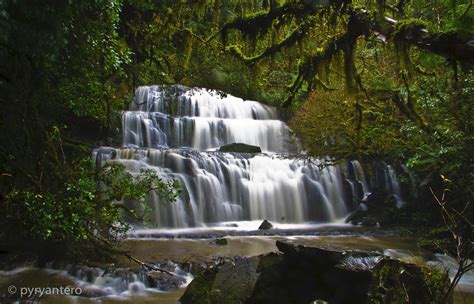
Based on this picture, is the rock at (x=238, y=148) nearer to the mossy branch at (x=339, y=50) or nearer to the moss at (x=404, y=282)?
the mossy branch at (x=339, y=50)

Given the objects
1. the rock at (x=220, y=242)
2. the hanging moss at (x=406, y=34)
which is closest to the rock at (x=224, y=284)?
the hanging moss at (x=406, y=34)

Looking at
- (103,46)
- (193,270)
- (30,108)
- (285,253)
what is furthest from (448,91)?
(30,108)

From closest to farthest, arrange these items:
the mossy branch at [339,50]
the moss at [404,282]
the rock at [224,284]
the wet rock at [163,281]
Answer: the mossy branch at [339,50]
the moss at [404,282]
the rock at [224,284]
the wet rock at [163,281]

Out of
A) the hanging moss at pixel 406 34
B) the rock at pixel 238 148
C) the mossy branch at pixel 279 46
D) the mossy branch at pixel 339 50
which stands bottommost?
the hanging moss at pixel 406 34

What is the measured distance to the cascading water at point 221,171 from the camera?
13023 millimetres

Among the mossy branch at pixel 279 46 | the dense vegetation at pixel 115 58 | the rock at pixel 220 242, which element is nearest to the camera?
the dense vegetation at pixel 115 58

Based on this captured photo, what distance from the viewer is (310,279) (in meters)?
5.57

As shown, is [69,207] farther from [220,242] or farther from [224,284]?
[220,242]

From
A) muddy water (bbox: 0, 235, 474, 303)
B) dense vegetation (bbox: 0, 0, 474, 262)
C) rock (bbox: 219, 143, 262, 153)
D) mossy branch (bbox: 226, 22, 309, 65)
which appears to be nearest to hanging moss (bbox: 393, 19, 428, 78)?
dense vegetation (bbox: 0, 0, 474, 262)

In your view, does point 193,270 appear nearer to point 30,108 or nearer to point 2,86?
point 30,108

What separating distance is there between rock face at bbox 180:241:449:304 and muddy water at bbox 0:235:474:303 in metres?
0.47

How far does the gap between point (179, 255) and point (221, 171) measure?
603 centimetres

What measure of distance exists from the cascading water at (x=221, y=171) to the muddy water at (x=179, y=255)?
2.87 meters

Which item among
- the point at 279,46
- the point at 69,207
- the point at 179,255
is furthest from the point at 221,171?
the point at 69,207
